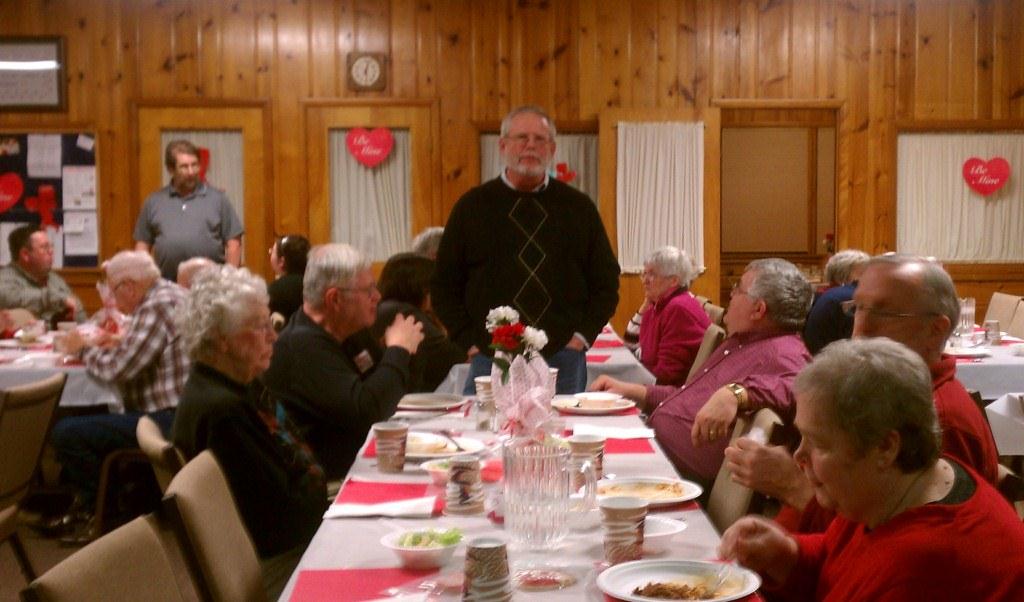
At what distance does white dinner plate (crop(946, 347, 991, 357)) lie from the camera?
5352 millimetres

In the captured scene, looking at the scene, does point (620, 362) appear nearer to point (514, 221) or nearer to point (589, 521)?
point (514, 221)

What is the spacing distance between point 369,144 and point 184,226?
1.53 metres

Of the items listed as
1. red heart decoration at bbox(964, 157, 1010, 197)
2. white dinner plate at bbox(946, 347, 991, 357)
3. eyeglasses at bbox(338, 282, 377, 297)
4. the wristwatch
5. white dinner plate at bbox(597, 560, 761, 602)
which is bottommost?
white dinner plate at bbox(946, 347, 991, 357)

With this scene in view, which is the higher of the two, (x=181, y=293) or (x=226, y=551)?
(x=181, y=293)

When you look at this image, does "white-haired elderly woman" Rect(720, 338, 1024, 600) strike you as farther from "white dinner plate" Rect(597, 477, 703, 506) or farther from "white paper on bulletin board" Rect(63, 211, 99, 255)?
"white paper on bulletin board" Rect(63, 211, 99, 255)

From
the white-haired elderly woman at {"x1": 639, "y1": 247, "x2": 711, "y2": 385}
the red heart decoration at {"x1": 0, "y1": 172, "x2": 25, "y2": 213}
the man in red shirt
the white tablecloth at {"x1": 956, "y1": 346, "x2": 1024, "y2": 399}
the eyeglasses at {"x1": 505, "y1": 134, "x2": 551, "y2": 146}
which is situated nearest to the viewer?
the man in red shirt

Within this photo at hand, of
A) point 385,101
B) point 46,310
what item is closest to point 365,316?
point 46,310

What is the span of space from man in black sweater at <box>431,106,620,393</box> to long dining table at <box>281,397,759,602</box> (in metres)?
1.50

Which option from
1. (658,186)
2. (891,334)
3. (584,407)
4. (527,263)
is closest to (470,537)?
(891,334)

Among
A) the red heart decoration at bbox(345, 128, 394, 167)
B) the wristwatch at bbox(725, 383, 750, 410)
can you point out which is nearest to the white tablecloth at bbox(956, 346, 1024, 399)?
the wristwatch at bbox(725, 383, 750, 410)

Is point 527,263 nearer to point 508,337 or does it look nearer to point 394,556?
point 508,337

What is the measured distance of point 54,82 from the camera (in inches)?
339

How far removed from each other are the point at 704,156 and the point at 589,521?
22.3 feet

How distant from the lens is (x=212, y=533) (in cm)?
212
